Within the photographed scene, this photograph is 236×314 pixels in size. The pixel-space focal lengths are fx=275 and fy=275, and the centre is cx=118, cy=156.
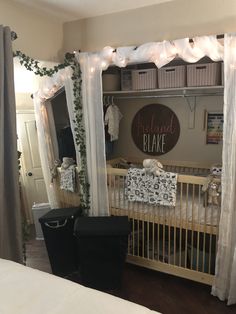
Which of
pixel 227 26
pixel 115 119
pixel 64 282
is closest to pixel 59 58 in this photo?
pixel 115 119

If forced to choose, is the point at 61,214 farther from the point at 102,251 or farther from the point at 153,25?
the point at 153,25

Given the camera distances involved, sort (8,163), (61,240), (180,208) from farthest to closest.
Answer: (61,240)
(180,208)
(8,163)

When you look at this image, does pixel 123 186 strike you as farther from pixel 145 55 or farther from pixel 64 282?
pixel 64 282

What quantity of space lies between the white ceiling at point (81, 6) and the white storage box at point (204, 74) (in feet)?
2.35

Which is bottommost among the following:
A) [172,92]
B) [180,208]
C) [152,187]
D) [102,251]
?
[102,251]

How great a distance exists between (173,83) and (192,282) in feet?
6.67

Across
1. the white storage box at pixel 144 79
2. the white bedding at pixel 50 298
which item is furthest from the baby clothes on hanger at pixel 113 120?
the white bedding at pixel 50 298

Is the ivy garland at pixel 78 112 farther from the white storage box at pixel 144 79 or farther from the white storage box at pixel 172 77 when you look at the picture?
the white storage box at pixel 172 77

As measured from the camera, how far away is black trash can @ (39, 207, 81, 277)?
2.77 metres

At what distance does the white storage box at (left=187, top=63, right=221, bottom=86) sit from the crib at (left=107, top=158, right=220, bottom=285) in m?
0.95

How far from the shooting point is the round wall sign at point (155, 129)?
3535 millimetres

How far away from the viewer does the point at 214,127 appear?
10.7ft

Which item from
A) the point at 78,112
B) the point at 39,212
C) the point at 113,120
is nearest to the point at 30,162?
the point at 39,212

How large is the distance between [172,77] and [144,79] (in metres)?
0.33
